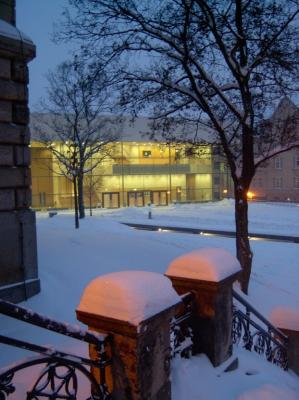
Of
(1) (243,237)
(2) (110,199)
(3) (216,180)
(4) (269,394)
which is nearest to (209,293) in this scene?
(4) (269,394)

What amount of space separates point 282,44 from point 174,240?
11.5 m

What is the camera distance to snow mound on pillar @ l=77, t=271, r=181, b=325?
3.16 metres

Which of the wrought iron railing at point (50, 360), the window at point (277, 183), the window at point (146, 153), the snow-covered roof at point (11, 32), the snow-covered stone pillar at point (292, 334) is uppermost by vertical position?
the window at point (146, 153)

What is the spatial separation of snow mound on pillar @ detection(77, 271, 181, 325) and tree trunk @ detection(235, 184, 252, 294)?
876cm

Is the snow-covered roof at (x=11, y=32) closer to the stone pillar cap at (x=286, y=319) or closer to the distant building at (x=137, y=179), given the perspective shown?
the stone pillar cap at (x=286, y=319)

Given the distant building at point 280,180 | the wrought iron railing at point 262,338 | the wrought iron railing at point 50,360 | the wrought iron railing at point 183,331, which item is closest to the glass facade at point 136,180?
the distant building at point 280,180

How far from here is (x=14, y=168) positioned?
838 cm

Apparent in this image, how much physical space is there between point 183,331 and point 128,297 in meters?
1.86

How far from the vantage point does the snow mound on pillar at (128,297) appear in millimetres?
3156

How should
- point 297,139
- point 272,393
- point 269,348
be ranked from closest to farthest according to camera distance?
1. point 272,393
2. point 269,348
3. point 297,139

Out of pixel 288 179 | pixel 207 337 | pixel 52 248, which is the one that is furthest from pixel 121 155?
pixel 207 337

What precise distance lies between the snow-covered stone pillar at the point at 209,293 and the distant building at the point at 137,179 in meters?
47.6

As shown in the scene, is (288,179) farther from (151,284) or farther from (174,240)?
(151,284)

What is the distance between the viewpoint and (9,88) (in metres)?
8.13
